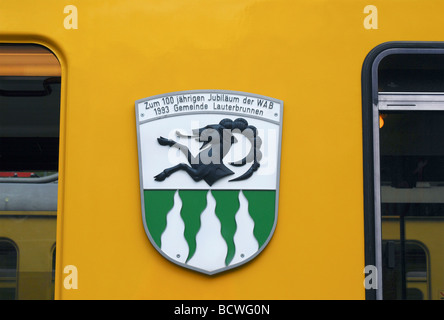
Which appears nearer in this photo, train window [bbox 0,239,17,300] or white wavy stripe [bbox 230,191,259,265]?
white wavy stripe [bbox 230,191,259,265]

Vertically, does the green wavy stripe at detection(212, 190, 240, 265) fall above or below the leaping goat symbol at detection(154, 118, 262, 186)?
below

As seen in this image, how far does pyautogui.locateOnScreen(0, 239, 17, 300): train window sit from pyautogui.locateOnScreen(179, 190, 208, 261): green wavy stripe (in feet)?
2.40

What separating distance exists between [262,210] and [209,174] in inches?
9.3

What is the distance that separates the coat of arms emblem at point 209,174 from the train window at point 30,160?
380 mm

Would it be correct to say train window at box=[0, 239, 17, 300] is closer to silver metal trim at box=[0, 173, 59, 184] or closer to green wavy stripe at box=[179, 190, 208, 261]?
silver metal trim at box=[0, 173, 59, 184]

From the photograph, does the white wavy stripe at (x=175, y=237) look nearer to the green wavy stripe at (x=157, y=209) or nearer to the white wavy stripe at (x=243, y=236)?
the green wavy stripe at (x=157, y=209)

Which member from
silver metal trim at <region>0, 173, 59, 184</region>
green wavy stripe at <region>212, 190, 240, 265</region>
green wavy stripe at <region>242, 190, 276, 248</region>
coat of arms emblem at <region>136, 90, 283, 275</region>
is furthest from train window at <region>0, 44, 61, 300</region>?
green wavy stripe at <region>242, 190, 276, 248</region>

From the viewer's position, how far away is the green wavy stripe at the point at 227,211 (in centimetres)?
176

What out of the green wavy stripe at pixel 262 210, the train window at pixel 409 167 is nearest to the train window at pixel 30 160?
the green wavy stripe at pixel 262 210

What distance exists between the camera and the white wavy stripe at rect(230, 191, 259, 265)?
1750mm
